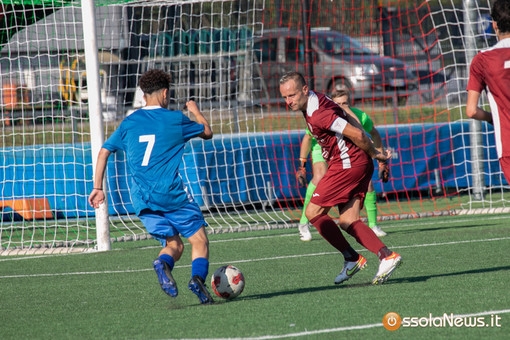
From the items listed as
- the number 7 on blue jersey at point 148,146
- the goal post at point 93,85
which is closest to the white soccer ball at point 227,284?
the number 7 on blue jersey at point 148,146

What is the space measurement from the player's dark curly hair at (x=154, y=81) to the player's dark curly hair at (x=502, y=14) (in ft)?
8.03

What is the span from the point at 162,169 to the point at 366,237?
1.82m

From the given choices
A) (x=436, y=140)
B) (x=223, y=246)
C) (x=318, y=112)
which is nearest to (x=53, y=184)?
(x=223, y=246)

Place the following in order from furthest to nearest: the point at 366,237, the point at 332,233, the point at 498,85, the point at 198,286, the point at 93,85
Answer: the point at 93,85
the point at 332,233
the point at 366,237
the point at 198,286
the point at 498,85

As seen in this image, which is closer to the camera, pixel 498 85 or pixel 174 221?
pixel 498 85

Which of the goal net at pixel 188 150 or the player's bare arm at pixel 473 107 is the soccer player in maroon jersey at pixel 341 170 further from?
the goal net at pixel 188 150

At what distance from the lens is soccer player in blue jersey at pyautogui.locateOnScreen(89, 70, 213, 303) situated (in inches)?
230

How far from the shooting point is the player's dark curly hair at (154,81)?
5.96 meters

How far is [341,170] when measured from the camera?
654 cm

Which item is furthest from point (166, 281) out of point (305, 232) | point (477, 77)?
point (305, 232)

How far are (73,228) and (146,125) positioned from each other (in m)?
6.77

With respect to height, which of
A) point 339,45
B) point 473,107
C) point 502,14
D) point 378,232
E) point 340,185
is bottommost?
point 378,232

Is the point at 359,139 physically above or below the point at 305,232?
above

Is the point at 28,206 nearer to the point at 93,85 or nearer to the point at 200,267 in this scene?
the point at 93,85
